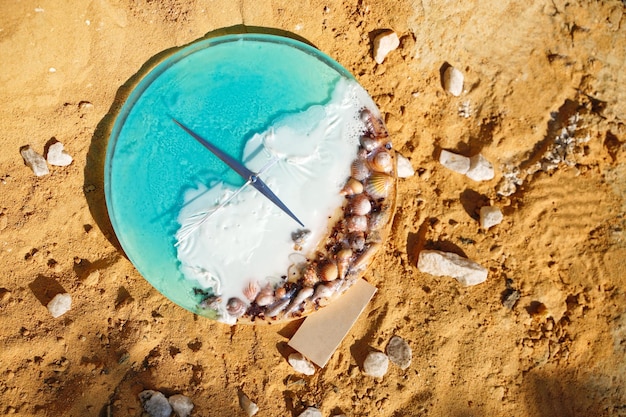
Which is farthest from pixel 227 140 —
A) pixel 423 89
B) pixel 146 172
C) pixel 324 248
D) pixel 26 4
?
pixel 26 4

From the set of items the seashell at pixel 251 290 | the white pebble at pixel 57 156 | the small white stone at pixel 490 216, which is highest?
the white pebble at pixel 57 156

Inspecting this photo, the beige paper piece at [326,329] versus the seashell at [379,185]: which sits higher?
the seashell at [379,185]

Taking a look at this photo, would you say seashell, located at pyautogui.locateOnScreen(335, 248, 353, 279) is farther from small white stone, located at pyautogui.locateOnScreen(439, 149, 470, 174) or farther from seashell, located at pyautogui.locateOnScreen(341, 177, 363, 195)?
small white stone, located at pyautogui.locateOnScreen(439, 149, 470, 174)

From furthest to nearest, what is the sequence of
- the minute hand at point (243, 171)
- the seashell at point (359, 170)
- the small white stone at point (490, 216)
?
the small white stone at point (490, 216)
the seashell at point (359, 170)
the minute hand at point (243, 171)

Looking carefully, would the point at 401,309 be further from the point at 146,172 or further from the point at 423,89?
the point at 146,172

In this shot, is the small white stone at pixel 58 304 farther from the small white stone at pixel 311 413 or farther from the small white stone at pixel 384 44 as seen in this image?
the small white stone at pixel 384 44

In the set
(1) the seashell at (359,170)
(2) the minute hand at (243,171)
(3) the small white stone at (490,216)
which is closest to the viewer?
(2) the minute hand at (243,171)

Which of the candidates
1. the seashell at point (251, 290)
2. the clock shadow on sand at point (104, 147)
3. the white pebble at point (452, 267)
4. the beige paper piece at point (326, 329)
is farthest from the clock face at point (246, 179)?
the white pebble at point (452, 267)
